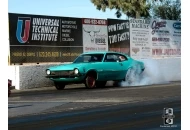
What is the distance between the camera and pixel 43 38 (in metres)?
19.9

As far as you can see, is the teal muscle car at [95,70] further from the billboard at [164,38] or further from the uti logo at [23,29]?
the billboard at [164,38]

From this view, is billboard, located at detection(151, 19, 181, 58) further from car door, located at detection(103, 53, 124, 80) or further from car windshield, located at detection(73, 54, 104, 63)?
car windshield, located at detection(73, 54, 104, 63)

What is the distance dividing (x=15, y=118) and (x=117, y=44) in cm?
Result: 1438

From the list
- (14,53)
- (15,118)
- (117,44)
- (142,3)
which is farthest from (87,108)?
(142,3)

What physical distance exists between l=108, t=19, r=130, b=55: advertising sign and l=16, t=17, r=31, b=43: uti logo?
4891mm

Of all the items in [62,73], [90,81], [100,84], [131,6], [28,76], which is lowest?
[100,84]

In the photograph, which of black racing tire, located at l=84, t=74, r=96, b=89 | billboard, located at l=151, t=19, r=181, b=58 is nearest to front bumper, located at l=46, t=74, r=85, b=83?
black racing tire, located at l=84, t=74, r=96, b=89

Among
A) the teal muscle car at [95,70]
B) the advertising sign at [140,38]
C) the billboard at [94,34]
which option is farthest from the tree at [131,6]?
the teal muscle car at [95,70]

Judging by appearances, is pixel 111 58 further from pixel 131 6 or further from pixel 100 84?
pixel 131 6

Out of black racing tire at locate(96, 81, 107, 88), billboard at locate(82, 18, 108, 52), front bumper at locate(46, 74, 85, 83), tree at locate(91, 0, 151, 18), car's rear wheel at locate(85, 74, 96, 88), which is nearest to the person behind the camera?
front bumper at locate(46, 74, 85, 83)

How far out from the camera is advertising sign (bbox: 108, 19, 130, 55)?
22547 mm

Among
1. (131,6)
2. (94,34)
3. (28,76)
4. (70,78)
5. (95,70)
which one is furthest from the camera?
(131,6)

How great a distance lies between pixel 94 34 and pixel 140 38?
10.8ft

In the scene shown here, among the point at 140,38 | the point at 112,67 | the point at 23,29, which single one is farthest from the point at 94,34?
the point at 112,67
